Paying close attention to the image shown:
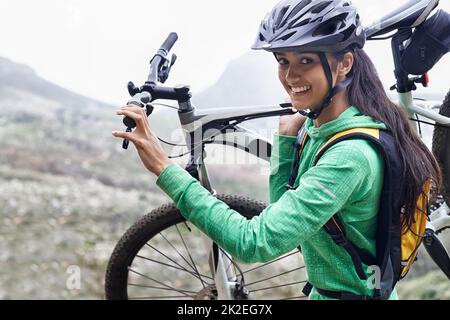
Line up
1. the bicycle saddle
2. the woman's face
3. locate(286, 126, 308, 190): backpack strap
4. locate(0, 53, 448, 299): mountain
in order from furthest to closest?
locate(0, 53, 448, 299): mountain, the bicycle saddle, locate(286, 126, 308, 190): backpack strap, the woman's face

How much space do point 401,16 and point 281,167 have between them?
817mm

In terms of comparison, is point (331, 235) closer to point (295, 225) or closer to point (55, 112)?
point (295, 225)

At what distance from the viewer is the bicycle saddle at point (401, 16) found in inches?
87.4

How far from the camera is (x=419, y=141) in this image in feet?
5.38

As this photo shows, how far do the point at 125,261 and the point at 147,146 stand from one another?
1355 millimetres

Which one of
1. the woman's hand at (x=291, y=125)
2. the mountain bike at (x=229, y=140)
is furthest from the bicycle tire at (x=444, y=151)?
the woman's hand at (x=291, y=125)

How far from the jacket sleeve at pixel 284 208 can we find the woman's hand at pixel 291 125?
46 centimetres

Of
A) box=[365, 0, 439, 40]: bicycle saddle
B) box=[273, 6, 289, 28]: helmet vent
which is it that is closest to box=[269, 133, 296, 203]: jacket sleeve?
box=[273, 6, 289, 28]: helmet vent

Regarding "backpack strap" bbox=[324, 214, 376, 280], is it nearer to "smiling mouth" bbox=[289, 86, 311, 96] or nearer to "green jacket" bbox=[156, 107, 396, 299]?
"green jacket" bbox=[156, 107, 396, 299]

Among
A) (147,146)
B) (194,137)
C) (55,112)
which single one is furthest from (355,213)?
(55,112)

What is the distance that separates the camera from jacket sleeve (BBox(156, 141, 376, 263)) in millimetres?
1411

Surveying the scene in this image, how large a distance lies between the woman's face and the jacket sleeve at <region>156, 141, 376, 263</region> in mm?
168

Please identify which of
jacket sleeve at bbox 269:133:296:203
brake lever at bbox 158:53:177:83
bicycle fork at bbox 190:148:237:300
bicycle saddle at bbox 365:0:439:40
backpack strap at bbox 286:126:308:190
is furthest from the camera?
bicycle fork at bbox 190:148:237:300

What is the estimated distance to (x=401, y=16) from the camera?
2223 millimetres
